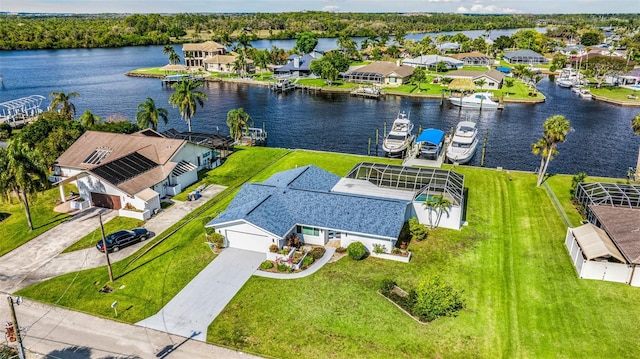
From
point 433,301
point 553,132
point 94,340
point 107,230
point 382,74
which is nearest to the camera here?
point 94,340

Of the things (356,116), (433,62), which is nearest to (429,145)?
(356,116)

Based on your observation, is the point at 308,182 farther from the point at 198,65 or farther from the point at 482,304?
the point at 198,65

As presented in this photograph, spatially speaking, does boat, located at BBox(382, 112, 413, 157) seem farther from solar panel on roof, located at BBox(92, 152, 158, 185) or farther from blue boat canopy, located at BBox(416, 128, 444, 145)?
solar panel on roof, located at BBox(92, 152, 158, 185)

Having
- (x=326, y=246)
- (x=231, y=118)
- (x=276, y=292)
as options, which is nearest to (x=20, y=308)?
(x=276, y=292)

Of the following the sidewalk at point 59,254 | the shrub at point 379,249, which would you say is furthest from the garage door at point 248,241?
the shrub at point 379,249

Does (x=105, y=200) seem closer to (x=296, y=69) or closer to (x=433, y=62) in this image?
(x=296, y=69)
